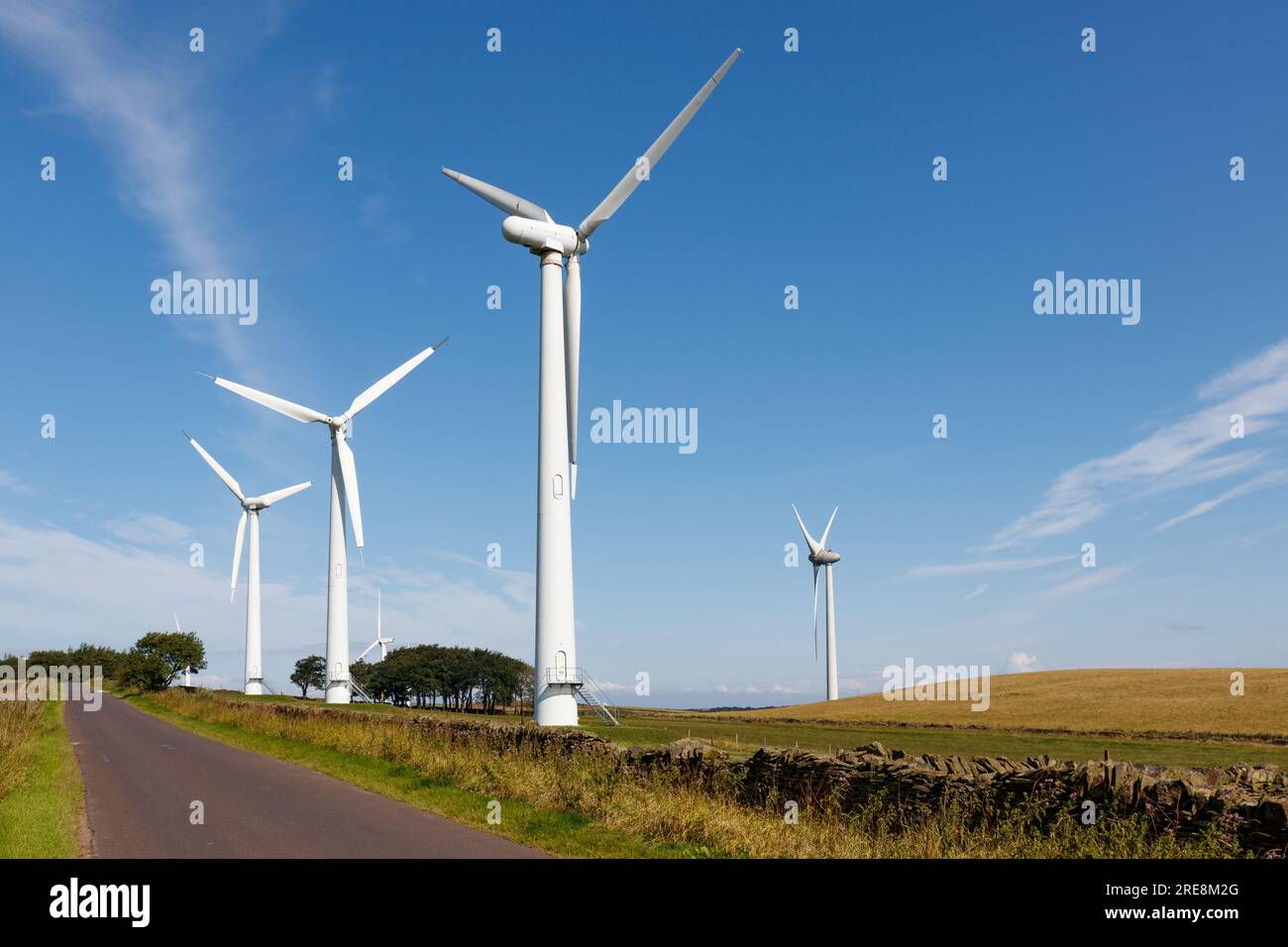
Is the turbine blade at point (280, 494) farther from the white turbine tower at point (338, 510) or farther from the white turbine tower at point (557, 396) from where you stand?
the white turbine tower at point (557, 396)

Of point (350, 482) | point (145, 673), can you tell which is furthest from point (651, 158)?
point (145, 673)

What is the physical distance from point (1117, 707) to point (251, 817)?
61.1 meters

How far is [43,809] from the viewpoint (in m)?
17.5

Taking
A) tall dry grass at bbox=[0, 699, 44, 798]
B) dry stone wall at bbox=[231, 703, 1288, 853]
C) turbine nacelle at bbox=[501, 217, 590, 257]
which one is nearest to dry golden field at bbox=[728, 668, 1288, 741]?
turbine nacelle at bbox=[501, 217, 590, 257]

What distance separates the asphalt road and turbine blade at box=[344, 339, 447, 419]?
40695mm

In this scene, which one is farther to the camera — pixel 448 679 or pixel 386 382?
pixel 448 679

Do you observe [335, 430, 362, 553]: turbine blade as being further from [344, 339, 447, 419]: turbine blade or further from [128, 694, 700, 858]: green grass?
[128, 694, 700, 858]: green grass

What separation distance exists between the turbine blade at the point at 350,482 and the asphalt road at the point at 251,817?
32726mm

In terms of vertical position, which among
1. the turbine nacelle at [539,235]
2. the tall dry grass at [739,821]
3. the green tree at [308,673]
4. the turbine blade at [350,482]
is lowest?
the green tree at [308,673]

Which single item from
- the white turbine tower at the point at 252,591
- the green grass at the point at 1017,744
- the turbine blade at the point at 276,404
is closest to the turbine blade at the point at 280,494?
the white turbine tower at the point at 252,591

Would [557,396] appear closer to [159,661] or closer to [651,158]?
→ [651,158]

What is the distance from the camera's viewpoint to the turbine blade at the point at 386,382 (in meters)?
66.3

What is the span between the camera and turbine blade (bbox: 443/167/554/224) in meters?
37.8
